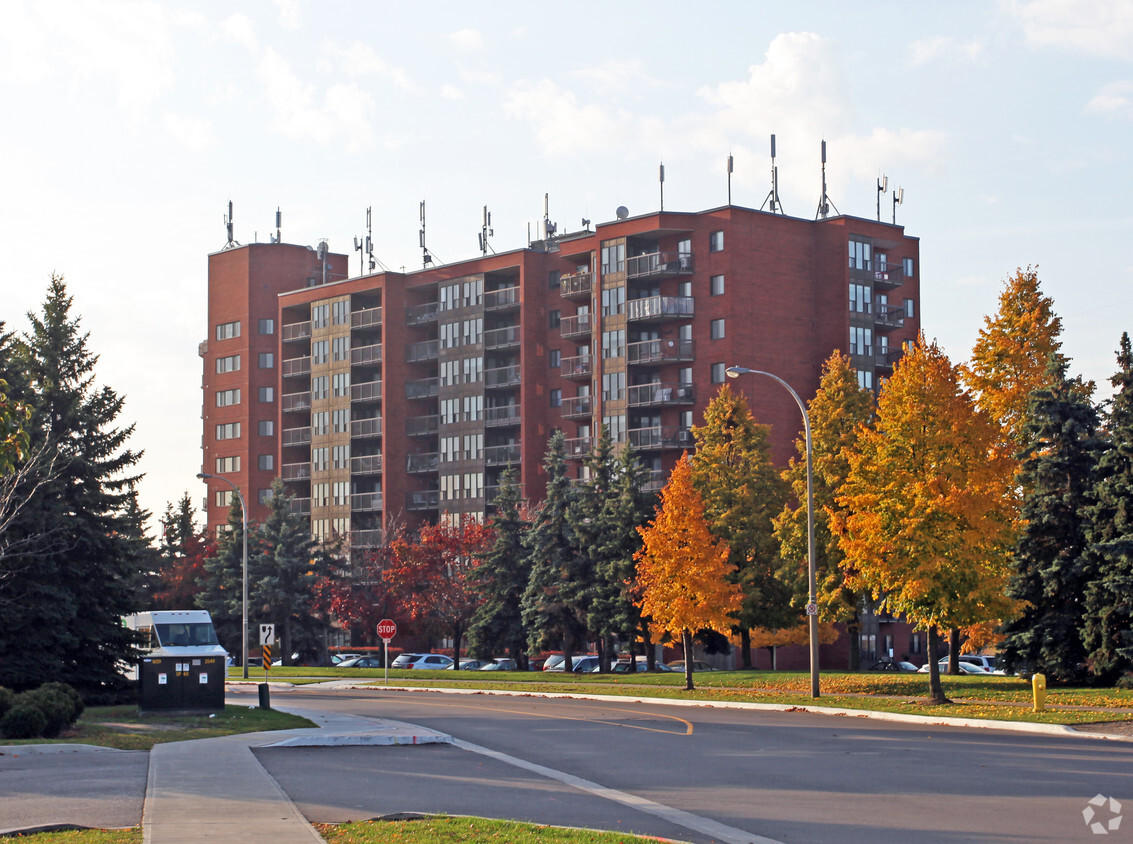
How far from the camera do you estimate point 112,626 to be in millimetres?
39781

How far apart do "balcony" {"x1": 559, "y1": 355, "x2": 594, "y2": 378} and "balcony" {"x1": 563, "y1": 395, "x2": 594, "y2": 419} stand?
1.58 meters

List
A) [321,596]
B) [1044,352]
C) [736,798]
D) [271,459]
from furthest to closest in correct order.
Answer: [271,459]
[321,596]
[1044,352]
[736,798]

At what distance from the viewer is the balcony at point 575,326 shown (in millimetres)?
88125

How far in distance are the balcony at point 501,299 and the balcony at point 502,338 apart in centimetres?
163

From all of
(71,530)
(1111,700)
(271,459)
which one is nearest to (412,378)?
(271,459)

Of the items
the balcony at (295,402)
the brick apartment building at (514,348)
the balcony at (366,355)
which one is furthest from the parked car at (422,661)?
the balcony at (295,402)

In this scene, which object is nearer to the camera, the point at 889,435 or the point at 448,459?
the point at 889,435

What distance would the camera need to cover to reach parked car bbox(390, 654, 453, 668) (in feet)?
242

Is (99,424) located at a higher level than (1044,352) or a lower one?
lower

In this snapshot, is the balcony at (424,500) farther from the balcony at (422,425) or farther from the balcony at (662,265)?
the balcony at (662,265)

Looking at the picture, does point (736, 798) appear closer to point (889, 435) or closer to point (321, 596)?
point (889, 435)

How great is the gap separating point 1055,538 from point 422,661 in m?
41.1

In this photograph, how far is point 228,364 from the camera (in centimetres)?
11331

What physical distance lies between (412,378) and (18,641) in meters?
64.7
